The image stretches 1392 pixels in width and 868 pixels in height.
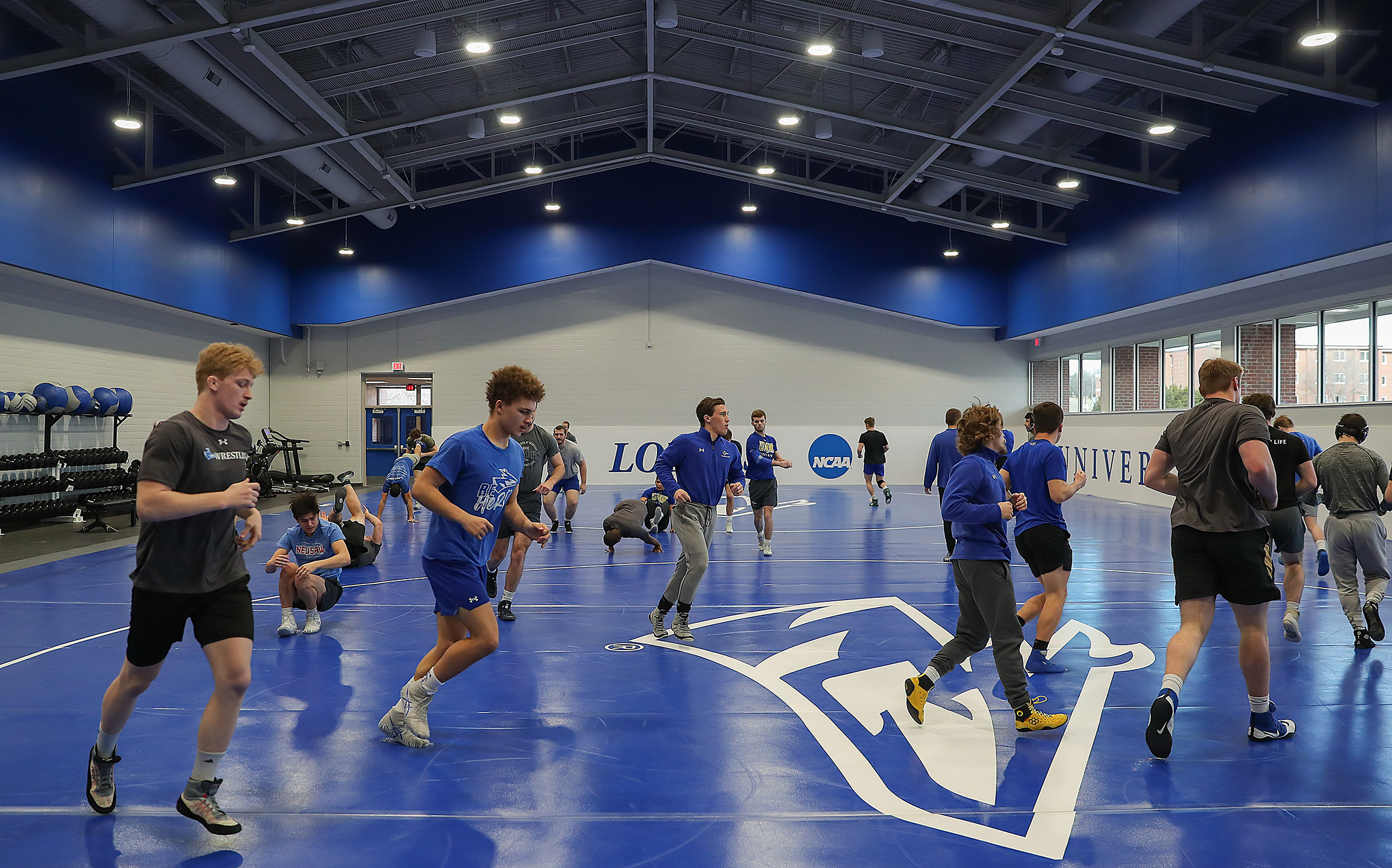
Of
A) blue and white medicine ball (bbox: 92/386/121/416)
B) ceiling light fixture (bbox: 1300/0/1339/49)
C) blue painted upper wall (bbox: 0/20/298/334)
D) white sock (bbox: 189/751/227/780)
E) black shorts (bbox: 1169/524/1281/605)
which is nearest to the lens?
white sock (bbox: 189/751/227/780)

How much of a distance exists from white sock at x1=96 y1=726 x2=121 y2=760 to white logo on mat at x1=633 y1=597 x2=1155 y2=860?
3426 mm

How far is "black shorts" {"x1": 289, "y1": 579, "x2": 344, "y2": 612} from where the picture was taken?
7.41 m

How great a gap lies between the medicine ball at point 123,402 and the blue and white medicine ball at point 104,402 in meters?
0.02

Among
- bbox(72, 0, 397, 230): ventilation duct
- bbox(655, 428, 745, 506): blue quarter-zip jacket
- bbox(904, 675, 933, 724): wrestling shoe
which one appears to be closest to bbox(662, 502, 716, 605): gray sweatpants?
bbox(655, 428, 745, 506): blue quarter-zip jacket

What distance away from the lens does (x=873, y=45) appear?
15.1 m

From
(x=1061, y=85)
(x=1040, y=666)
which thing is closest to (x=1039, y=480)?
(x=1040, y=666)

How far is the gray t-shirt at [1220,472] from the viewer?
452 cm

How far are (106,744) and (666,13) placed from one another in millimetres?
13943

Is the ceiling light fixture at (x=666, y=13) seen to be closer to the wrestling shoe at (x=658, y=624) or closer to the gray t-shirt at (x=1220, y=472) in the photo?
the wrestling shoe at (x=658, y=624)

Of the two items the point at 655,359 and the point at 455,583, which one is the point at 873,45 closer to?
the point at 655,359

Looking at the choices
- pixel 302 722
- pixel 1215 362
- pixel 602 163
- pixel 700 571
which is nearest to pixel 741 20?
pixel 602 163

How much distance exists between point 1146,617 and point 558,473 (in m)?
5.57

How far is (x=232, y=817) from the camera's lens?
3842 mm

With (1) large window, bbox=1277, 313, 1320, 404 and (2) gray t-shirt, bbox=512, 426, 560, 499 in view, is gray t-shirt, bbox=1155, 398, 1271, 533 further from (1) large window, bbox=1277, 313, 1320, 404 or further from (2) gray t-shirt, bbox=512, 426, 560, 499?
(1) large window, bbox=1277, 313, 1320, 404
